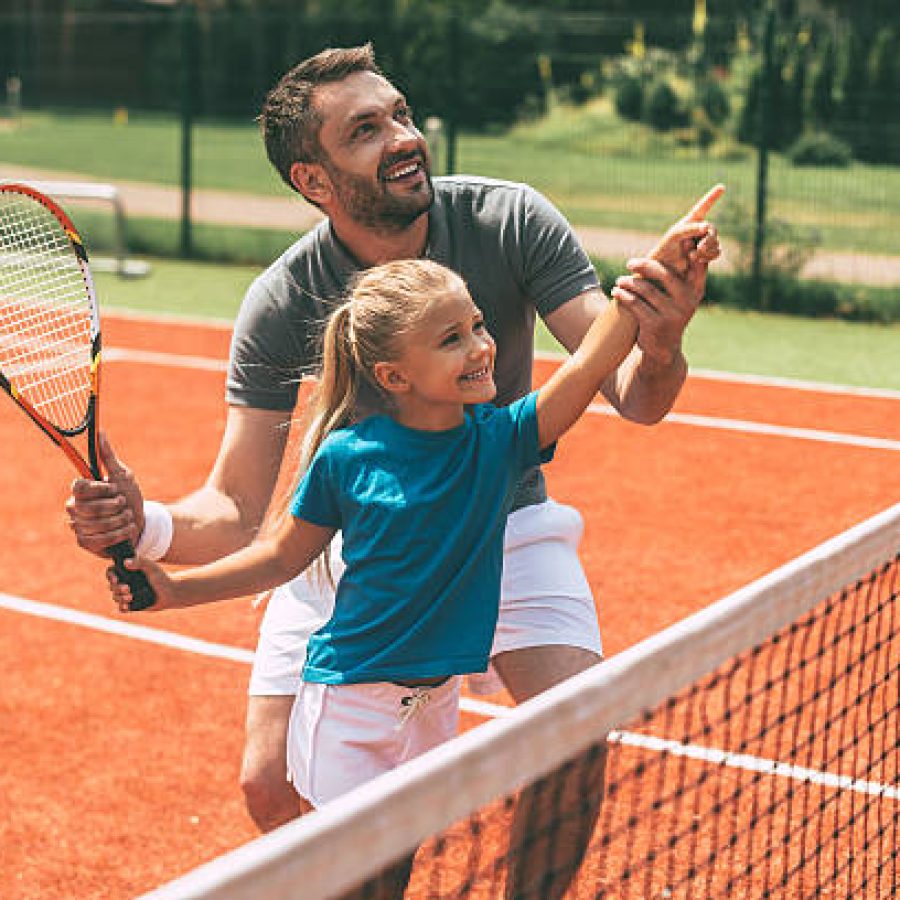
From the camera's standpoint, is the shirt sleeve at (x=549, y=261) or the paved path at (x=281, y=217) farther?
the paved path at (x=281, y=217)

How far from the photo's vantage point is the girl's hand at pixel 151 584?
3404mm

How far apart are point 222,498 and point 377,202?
0.82 metres

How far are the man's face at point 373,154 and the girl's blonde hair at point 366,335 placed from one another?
22cm

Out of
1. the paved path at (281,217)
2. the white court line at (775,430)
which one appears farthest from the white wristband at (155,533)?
the paved path at (281,217)

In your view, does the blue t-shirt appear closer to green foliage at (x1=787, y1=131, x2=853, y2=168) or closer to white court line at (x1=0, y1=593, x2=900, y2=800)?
white court line at (x1=0, y1=593, x2=900, y2=800)

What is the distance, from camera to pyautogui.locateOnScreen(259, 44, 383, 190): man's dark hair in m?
3.87

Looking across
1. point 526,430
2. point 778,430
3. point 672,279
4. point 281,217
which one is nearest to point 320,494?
point 526,430

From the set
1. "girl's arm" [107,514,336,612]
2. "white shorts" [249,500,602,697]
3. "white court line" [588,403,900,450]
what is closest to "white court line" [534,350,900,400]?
"white court line" [588,403,900,450]

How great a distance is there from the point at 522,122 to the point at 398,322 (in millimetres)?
15334

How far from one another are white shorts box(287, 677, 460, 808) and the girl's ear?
24.4 inches

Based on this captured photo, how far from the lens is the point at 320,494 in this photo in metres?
3.42

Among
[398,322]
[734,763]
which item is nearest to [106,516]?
[398,322]

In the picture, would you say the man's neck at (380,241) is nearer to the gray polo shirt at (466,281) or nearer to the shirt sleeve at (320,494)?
the gray polo shirt at (466,281)

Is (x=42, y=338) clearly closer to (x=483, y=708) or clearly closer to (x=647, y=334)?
(x=483, y=708)
